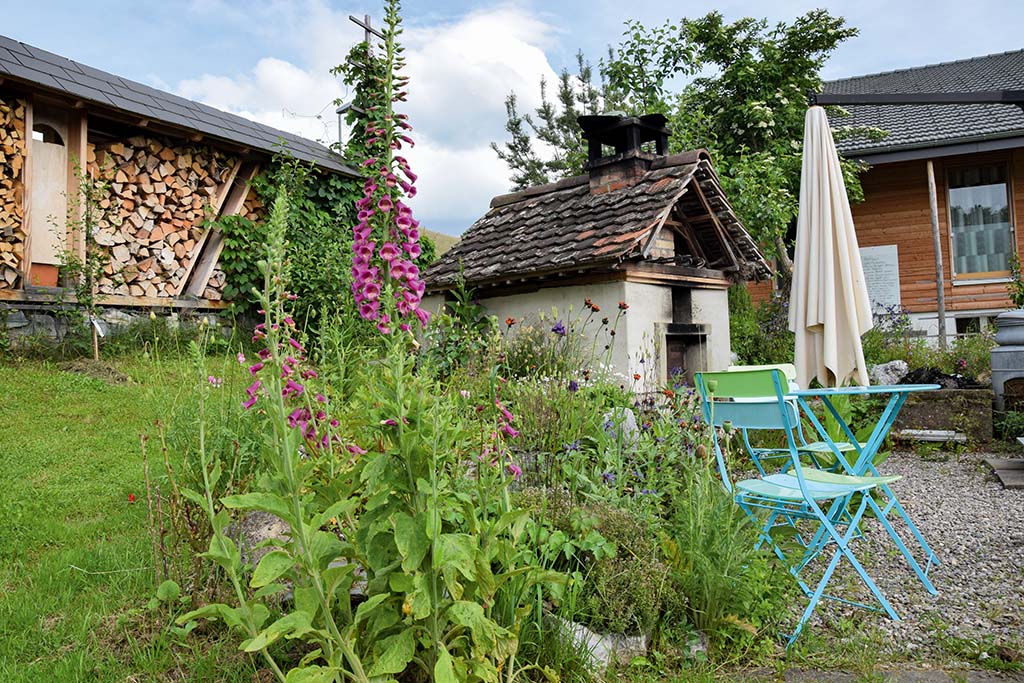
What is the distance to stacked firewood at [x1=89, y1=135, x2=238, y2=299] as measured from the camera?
861 centimetres

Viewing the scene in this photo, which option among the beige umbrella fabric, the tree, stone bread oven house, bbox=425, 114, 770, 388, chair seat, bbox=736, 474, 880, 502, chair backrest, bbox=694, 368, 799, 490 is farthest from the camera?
the tree

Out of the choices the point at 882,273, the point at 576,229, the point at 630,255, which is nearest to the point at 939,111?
the point at 882,273

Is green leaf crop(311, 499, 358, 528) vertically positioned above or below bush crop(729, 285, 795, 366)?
below

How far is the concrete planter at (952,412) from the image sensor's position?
22.4ft

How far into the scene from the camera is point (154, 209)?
918 centimetres

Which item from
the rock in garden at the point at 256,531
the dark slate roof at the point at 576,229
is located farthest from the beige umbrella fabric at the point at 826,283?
the rock in garden at the point at 256,531

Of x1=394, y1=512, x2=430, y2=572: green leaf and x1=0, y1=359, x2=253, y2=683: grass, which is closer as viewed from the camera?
x1=394, y1=512, x2=430, y2=572: green leaf

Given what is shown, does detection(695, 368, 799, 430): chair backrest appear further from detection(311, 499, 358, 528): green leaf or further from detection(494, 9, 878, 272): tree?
detection(494, 9, 878, 272): tree

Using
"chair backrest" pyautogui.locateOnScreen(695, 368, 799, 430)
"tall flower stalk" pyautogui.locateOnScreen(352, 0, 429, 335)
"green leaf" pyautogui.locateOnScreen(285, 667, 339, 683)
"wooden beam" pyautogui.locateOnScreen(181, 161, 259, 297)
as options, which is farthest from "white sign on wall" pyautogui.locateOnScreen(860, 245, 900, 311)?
"green leaf" pyautogui.locateOnScreen(285, 667, 339, 683)

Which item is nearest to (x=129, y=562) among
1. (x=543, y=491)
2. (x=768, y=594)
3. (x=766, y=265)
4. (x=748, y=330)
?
(x=543, y=491)

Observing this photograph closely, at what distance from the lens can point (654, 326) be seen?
6766mm

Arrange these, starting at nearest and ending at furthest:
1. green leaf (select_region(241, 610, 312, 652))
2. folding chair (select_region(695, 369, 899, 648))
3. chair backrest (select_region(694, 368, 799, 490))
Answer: green leaf (select_region(241, 610, 312, 652)) → folding chair (select_region(695, 369, 899, 648)) → chair backrest (select_region(694, 368, 799, 490))

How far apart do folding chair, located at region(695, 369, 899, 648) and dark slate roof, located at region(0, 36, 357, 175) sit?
25.5 feet

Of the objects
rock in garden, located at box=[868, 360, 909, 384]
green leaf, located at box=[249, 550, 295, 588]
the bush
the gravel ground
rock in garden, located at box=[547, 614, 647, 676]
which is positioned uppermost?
the bush
